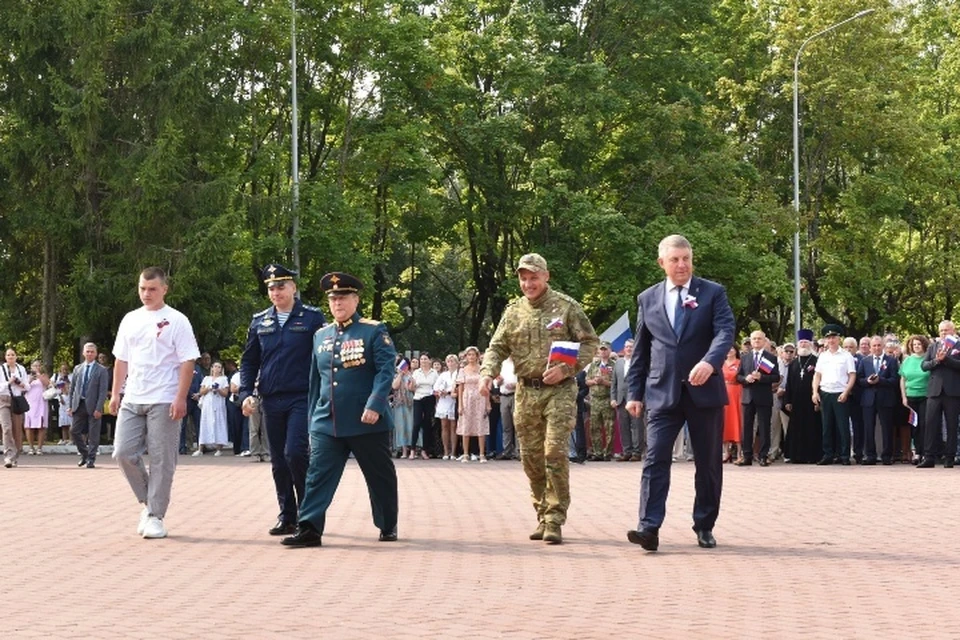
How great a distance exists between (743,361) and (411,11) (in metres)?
22.2

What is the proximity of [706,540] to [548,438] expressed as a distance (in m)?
1.34

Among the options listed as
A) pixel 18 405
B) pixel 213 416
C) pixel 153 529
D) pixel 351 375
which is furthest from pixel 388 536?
pixel 213 416

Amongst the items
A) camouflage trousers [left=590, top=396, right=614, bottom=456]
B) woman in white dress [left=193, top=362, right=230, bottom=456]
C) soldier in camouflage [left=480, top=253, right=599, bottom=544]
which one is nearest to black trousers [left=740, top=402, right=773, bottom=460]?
camouflage trousers [left=590, top=396, right=614, bottom=456]

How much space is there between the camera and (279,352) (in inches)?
490

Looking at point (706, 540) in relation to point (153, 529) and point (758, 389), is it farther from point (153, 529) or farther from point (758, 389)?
point (758, 389)

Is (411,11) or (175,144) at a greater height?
(411,11)

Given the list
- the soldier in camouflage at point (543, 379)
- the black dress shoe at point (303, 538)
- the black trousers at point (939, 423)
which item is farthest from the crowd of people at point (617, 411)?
the black dress shoe at point (303, 538)

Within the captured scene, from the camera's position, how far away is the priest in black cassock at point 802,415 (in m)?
26.3

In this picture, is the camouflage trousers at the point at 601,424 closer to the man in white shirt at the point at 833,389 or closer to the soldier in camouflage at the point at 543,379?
the man in white shirt at the point at 833,389

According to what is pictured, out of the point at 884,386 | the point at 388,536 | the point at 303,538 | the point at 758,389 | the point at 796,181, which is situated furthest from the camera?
the point at 796,181

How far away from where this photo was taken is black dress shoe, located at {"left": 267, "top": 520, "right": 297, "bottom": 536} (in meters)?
12.5

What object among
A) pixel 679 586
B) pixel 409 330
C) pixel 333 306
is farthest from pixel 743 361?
pixel 409 330

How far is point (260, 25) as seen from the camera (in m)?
40.5

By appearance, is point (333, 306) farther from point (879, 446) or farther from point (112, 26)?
point (112, 26)
